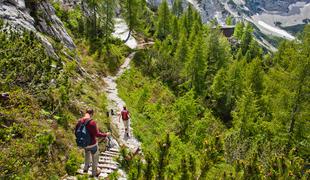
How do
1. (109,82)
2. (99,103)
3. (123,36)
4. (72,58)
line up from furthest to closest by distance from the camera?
(123,36) < (109,82) < (72,58) < (99,103)

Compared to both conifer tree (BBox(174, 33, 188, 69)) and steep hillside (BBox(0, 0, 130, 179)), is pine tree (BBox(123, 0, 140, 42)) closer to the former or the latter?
conifer tree (BBox(174, 33, 188, 69))

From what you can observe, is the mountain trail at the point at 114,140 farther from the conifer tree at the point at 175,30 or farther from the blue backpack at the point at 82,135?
the conifer tree at the point at 175,30

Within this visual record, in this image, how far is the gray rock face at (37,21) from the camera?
19112 mm

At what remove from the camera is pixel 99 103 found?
21250mm

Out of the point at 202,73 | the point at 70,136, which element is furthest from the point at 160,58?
the point at 70,136

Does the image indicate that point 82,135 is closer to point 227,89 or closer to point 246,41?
point 227,89

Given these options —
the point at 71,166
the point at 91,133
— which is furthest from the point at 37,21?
the point at 91,133

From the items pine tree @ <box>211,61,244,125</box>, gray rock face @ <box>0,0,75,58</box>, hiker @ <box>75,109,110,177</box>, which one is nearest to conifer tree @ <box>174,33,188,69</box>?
pine tree @ <box>211,61,244,125</box>

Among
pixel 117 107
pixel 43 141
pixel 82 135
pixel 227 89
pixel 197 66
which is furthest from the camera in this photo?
pixel 197 66

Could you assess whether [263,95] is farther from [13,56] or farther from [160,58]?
[13,56]

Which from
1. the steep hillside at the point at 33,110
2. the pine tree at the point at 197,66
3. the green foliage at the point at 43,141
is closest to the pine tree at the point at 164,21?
the pine tree at the point at 197,66

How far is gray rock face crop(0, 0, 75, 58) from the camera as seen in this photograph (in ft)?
62.7

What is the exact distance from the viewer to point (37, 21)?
24.2m

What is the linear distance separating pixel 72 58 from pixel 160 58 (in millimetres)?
23028
